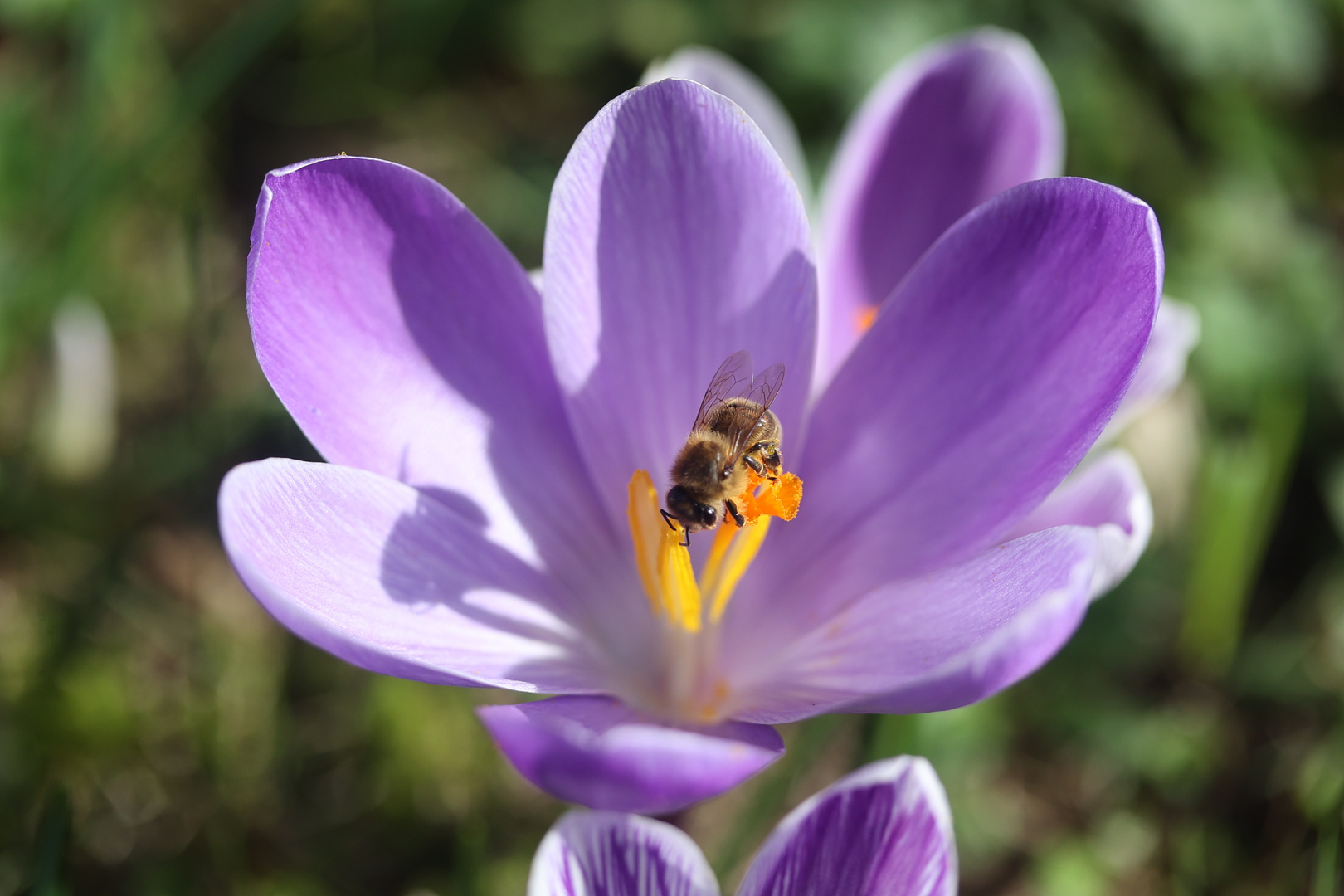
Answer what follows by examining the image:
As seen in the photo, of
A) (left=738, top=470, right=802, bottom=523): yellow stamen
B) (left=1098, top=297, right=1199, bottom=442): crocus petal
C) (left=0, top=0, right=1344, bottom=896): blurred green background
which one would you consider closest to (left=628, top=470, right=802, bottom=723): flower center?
(left=738, top=470, right=802, bottom=523): yellow stamen

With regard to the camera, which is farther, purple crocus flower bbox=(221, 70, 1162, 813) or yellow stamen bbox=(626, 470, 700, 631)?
yellow stamen bbox=(626, 470, 700, 631)

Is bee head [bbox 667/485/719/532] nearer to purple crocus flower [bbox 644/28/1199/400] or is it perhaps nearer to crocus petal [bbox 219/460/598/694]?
crocus petal [bbox 219/460/598/694]

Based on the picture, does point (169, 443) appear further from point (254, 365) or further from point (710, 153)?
point (710, 153)

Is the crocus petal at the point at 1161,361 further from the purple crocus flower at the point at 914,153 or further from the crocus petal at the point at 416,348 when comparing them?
the crocus petal at the point at 416,348

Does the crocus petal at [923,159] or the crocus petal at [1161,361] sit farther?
the crocus petal at [923,159]

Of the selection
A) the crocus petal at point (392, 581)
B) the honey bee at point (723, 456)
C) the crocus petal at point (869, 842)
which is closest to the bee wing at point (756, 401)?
the honey bee at point (723, 456)

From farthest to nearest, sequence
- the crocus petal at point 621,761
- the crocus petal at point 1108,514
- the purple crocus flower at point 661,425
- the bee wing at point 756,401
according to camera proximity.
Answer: the bee wing at point 756,401 < the purple crocus flower at point 661,425 < the crocus petal at point 1108,514 < the crocus petal at point 621,761
